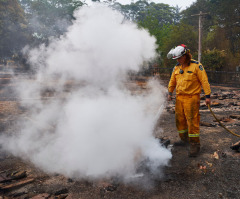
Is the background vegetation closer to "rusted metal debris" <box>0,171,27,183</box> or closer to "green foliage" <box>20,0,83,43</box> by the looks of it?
"green foliage" <box>20,0,83,43</box>

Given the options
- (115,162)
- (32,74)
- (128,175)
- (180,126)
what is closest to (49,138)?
(115,162)

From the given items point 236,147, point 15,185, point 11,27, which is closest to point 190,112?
point 236,147

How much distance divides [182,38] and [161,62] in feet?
10.4

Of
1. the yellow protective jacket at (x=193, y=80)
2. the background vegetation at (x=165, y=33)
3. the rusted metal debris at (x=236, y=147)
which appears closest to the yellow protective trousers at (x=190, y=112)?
the yellow protective jacket at (x=193, y=80)

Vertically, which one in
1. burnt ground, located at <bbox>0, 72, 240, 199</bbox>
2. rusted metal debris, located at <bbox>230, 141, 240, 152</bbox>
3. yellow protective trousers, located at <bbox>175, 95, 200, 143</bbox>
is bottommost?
burnt ground, located at <bbox>0, 72, 240, 199</bbox>

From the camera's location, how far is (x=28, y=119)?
6941 millimetres

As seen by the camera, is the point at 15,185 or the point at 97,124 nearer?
the point at 15,185

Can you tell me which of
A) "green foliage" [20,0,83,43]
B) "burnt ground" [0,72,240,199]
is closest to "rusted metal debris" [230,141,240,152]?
"burnt ground" [0,72,240,199]

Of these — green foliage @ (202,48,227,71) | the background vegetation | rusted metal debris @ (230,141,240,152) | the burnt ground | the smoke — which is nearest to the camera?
the burnt ground

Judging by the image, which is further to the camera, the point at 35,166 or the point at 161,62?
the point at 161,62

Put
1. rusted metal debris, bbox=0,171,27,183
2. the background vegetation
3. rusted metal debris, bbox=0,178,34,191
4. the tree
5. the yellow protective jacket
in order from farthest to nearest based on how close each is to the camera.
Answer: the tree
the background vegetation
the yellow protective jacket
rusted metal debris, bbox=0,171,27,183
rusted metal debris, bbox=0,178,34,191

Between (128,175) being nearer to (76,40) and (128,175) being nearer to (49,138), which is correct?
(49,138)

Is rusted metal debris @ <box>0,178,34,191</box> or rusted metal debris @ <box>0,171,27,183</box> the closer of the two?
rusted metal debris @ <box>0,178,34,191</box>

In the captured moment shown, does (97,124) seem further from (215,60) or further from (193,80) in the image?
(215,60)
